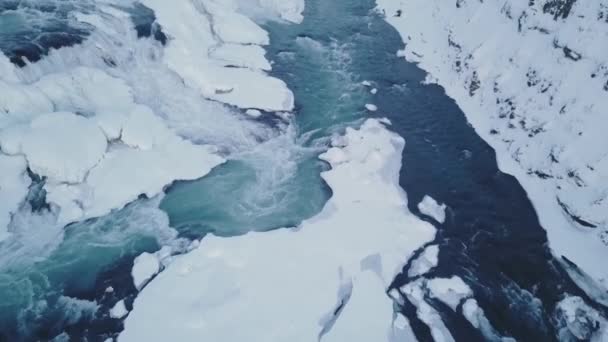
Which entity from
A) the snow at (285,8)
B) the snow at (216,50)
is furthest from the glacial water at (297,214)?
the snow at (285,8)

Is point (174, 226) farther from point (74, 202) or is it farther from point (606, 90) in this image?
point (606, 90)

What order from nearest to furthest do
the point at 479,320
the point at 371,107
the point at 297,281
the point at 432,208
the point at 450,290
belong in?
1. the point at 479,320
2. the point at 297,281
3. the point at 450,290
4. the point at 432,208
5. the point at 371,107

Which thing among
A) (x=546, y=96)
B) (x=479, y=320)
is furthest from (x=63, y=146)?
(x=546, y=96)

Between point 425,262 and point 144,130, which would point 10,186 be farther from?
point 425,262

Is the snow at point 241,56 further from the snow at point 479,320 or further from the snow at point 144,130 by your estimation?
the snow at point 479,320

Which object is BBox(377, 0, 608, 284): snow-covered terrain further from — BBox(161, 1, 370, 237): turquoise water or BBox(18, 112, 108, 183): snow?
BBox(18, 112, 108, 183): snow

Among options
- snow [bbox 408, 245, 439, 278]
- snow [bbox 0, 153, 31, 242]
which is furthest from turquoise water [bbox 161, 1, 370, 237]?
snow [bbox 0, 153, 31, 242]

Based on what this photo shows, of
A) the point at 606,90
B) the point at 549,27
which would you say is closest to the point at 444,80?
the point at 549,27
